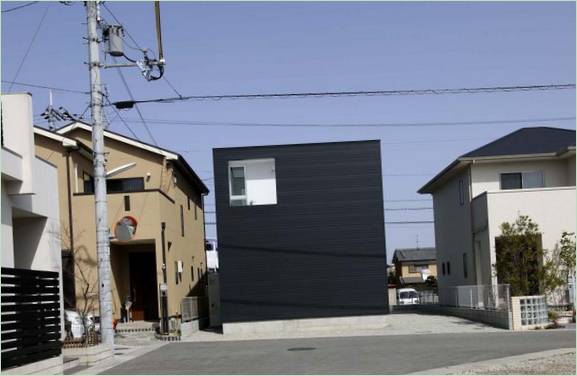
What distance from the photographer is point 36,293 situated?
13.8 meters

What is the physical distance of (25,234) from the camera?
19984 mm

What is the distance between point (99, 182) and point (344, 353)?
7.23m

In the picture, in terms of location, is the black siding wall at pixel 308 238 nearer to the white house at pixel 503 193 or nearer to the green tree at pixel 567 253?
the white house at pixel 503 193

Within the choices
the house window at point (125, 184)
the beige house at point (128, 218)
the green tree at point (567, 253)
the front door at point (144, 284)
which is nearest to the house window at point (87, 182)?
the beige house at point (128, 218)

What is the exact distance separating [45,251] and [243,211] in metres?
8.94

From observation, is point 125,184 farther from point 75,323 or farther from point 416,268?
point 416,268

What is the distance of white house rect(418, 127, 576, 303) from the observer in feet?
89.5

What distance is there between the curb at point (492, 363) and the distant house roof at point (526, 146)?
578 inches

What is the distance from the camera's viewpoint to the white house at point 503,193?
27.3m

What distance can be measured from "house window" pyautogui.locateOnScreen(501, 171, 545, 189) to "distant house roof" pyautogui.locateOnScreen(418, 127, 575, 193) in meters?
0.84

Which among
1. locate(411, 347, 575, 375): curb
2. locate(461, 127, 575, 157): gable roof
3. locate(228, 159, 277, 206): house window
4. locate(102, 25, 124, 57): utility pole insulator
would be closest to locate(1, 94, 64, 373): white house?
locate(102, 25, 124, 57): utility pole insulator

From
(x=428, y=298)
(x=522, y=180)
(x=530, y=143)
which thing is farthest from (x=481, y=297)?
(x=428, y=298)

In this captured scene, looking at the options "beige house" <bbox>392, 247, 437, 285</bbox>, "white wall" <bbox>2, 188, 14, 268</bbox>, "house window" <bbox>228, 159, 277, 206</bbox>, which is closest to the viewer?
"white wall" <bbox>2, 188, 14, 268</bbox>

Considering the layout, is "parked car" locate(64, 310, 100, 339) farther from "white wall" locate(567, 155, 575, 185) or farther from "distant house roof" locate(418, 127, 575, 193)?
"white wall" locate(567, 155, 575, 185)
